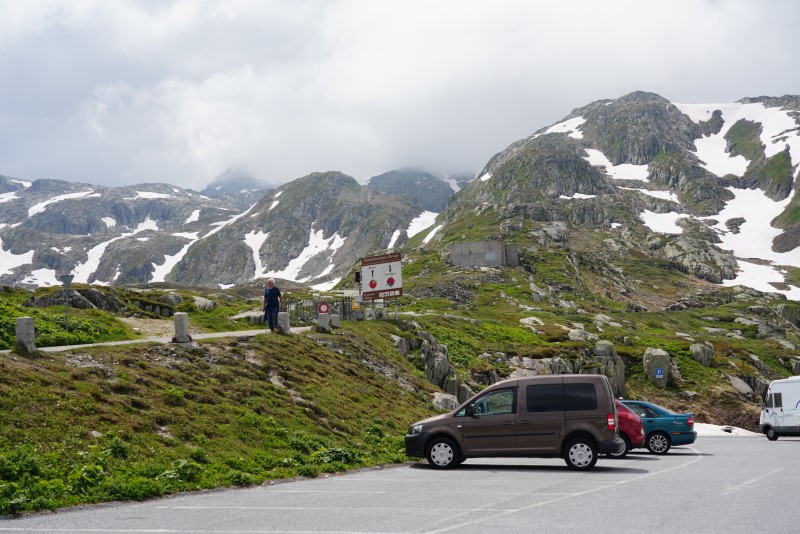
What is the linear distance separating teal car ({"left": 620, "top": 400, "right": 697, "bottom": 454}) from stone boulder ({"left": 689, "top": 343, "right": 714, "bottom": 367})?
140ft

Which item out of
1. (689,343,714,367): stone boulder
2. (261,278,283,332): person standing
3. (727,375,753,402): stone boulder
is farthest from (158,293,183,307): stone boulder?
(727,375,753,402): stone boulder

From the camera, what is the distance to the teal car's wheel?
2648 centimetres

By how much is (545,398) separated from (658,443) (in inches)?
455

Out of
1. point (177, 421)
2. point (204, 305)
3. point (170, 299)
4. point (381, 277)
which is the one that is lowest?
point (177, 421)

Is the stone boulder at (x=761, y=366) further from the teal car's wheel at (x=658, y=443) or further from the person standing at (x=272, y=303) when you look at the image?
the person standing at (x=272, y=303)

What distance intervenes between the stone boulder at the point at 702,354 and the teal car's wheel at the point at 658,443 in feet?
144

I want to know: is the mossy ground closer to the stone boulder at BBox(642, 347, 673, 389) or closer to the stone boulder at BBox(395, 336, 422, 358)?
the stone boulder at BBox(395, 336, 422, 358)

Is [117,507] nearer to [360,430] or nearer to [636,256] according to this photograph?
[360,430]

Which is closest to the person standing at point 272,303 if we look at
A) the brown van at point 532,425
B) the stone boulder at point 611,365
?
the brown van at point 532,425

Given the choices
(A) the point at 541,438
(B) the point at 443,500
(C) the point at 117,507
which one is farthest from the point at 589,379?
(C) the point at 117,507

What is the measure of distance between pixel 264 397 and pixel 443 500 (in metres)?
10.4

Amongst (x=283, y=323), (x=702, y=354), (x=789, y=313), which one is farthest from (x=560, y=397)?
(x=789, y=313)

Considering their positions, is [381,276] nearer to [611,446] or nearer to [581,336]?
[611,446]

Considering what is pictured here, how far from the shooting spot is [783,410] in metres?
35.2
